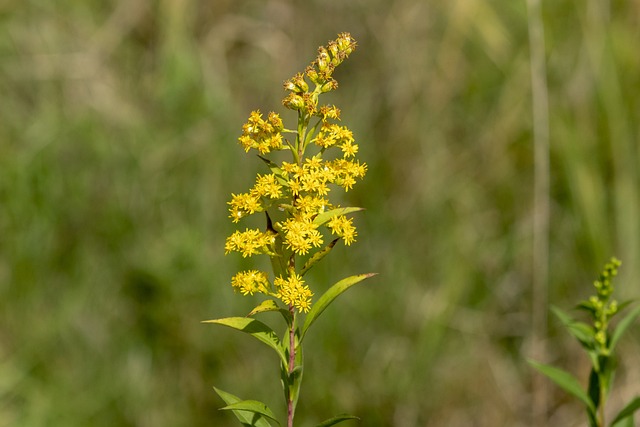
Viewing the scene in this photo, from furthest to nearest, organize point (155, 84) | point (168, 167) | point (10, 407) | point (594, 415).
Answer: point (155, 84) → point (168, 167) → point (10, 407) → point (594, 415)

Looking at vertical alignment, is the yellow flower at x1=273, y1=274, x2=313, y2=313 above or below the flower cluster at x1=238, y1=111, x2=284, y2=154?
below

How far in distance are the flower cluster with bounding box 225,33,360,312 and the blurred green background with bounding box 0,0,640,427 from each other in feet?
6.26

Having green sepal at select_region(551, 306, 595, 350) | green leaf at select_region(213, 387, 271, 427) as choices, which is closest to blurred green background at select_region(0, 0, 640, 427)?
green sepal at select_region(551, 306, 595, 350)

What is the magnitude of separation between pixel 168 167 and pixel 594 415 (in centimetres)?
253

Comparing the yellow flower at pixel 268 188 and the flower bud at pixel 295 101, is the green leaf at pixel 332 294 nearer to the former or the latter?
the yellow flower at pixel 268 188

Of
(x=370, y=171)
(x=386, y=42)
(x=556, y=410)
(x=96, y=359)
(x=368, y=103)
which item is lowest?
(x=556, y=410)

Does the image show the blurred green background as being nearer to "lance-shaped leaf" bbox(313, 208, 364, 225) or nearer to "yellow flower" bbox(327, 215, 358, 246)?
"yellow flower" bbox(327, 215, 358, 246)

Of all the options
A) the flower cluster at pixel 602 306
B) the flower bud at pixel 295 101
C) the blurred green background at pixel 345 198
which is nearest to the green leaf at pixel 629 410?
the flower cluster at pixel 602 306

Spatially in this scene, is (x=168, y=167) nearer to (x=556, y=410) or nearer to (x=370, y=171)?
(x=370, y=171)

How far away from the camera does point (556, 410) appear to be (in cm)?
340

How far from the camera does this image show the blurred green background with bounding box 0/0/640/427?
3299 millimetres

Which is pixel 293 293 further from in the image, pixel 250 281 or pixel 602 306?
pixel 602 306

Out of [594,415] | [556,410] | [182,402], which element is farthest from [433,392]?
[594,415]

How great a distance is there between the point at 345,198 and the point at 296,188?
2.52m
